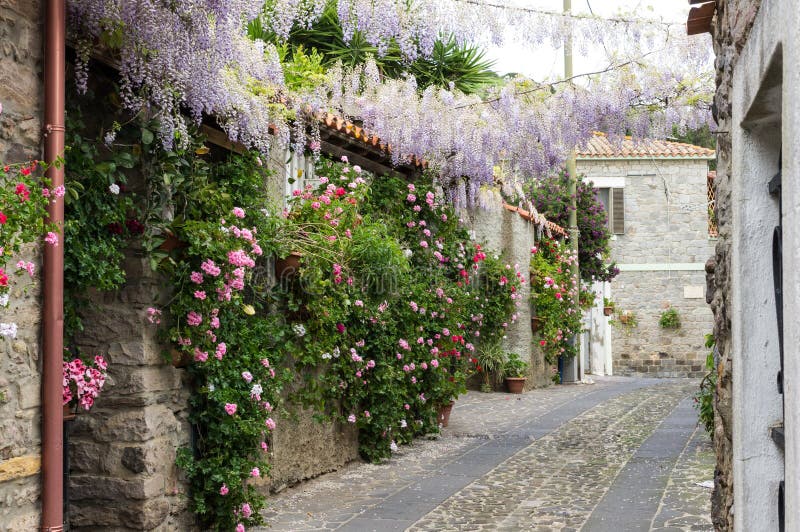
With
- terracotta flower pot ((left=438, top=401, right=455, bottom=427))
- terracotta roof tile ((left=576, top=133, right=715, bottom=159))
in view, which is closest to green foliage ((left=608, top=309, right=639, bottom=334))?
terracotta roof tile ((left=576, top=133, right=715, bottom=159))

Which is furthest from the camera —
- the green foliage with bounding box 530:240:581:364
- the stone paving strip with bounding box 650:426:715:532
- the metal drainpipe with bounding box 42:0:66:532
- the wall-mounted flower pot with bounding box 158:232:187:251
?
the green foliage with bounding box 530:240:581:364

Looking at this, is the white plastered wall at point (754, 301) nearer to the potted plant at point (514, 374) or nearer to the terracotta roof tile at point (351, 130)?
the terracotta roof tile at point (351, 130)

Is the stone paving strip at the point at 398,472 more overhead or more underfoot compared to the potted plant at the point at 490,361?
more underfoot

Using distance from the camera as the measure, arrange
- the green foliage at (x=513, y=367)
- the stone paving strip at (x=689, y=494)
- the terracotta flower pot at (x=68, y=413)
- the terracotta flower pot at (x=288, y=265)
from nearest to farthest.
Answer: the terracotta flower pot at (x=68, y=413), the stone paving strip at (x=689, y=494), the terracotta flower pot at (x=288, y=265), the green foliage at (x=513, y=367)

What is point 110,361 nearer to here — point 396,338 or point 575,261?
point 396,338

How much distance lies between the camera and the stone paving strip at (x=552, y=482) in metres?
5.23

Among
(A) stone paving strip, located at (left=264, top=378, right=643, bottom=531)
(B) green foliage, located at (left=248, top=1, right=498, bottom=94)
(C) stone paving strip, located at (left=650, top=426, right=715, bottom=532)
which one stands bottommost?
(A) stone paving strip, located at (left=264, top=378, right=643, bottom=531)

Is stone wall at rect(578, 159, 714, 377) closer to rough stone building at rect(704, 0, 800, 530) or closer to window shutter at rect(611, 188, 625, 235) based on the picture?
window shutter at rect(611, 188, 625, 235)

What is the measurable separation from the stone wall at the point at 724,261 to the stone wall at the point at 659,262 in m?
17.7

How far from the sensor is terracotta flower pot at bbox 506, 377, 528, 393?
1301cm

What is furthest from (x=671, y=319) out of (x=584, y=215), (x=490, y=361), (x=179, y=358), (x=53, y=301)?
(x=53, y=301)

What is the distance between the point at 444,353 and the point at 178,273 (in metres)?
4.62

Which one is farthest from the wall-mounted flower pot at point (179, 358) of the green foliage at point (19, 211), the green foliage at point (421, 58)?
the green foliage at point (421, 58)

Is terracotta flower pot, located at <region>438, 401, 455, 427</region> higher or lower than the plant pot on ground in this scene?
lower
